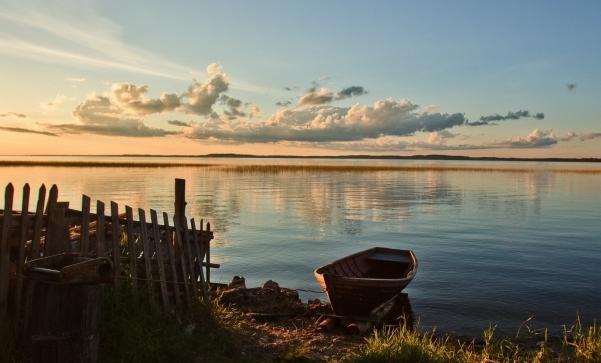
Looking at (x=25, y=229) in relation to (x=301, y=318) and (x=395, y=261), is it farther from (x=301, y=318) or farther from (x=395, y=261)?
(x=395, y=261)

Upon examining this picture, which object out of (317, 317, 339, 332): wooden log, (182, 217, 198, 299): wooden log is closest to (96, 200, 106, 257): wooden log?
(182, 217, 198, 299): wooden log

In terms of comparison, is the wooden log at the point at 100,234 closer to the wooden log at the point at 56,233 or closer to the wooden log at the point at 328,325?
the wooden log at the point at 56,233

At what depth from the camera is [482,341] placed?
12.7 metres

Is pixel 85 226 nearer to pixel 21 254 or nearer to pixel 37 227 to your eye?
pixel 37 227

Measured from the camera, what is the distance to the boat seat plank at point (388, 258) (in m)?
18.6

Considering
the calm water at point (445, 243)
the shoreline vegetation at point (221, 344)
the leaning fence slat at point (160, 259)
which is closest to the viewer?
the shoreline vegetation at point (221, 344)

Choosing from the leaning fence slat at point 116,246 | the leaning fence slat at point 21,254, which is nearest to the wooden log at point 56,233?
the leaning fence slat at point 21,254

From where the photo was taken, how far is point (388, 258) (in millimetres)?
18859

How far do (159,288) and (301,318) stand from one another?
5458mm

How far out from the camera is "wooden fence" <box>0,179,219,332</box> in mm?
6785

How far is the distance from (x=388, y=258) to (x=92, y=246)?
1211 centimetres

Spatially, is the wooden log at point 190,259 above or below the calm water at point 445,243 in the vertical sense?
above

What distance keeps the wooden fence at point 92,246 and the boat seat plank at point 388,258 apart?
9.16 meters

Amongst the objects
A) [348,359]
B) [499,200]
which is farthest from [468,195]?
[348,359]
